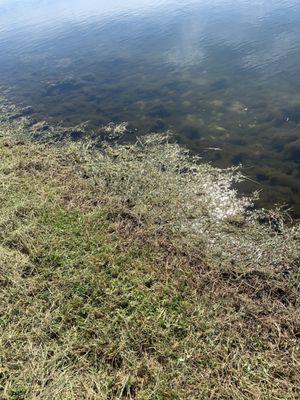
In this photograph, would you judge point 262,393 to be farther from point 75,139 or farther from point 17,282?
point 75,139

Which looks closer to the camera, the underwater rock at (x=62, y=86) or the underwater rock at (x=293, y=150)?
the underwater rock at (x=293, y=150)

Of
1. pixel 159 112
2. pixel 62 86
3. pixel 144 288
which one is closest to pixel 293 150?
pixel 159 112

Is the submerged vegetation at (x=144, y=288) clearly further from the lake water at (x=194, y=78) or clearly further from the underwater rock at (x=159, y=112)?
the underwater rock at (x=159, y=112)

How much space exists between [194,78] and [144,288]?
1342cm

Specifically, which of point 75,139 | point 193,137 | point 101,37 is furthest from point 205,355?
point 101,37

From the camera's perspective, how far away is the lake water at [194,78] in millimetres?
11172

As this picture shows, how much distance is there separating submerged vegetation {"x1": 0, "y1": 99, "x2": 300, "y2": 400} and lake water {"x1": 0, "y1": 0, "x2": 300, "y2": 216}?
1612 mm

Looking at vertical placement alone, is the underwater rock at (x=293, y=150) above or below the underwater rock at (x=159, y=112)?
below

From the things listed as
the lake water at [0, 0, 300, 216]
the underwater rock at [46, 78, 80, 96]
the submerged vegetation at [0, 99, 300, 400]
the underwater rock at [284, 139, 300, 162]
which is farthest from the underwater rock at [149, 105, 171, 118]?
the underwater rock at [46, 78, 80, 96]

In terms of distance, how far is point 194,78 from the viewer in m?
17.1

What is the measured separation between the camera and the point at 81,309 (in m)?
5.96

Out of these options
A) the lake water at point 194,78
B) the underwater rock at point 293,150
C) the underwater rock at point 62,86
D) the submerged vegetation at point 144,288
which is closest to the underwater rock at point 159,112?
the lake water at point 194,78

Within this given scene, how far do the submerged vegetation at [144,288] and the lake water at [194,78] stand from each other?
161cm

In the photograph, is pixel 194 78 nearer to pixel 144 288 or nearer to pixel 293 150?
pixel 293 150
